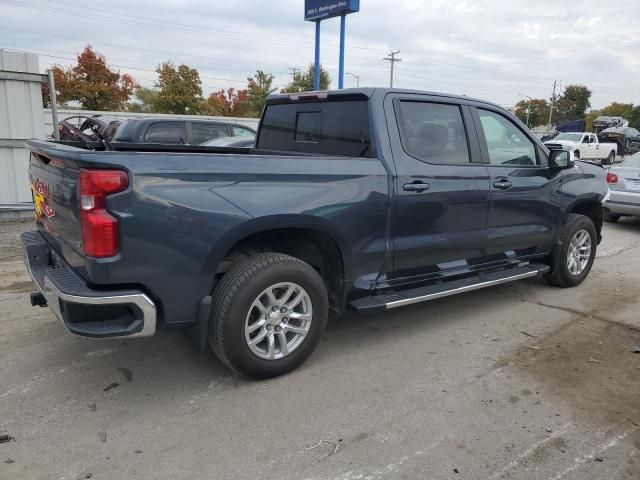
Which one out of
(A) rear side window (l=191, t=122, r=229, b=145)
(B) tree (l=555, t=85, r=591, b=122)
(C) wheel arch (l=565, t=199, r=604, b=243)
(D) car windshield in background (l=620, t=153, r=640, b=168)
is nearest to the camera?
(C) wheel arch (l=565, t=199, r=604, b=243)

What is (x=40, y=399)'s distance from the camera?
3229 mm

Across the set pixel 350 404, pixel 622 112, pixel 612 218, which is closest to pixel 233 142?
pixel 350 404

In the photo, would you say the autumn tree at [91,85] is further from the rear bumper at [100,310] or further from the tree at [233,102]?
the rear bumper at [100,310]

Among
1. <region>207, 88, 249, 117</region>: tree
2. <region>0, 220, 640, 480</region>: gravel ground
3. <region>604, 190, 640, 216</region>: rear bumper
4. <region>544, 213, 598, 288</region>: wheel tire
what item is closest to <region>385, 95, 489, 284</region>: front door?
<region>0, 220, 640, 480</region>: gravel ground

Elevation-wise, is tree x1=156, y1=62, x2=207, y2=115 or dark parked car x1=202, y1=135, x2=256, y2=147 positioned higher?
tree x1=156, y1=62, x2=207, y2=115

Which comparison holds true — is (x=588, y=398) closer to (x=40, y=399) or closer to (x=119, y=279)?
(x=119, y=279)

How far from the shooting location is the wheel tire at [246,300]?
10.3ft

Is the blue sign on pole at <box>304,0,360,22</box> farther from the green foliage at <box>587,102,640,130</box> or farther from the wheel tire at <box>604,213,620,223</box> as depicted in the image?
the green foliage at <box>587,102,640,130</box>

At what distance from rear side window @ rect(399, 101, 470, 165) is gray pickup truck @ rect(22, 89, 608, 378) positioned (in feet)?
0.04

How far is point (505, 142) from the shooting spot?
476 cm

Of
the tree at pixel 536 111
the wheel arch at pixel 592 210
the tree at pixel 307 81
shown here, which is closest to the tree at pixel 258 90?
the tree at pixel 307 81

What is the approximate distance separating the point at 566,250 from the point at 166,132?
25.6ft

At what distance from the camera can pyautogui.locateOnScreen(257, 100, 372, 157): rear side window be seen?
3.93m

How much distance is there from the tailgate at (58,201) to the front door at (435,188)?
2.11m
